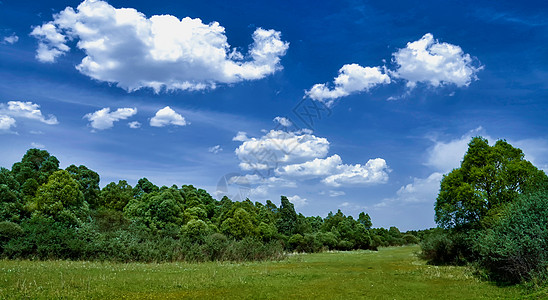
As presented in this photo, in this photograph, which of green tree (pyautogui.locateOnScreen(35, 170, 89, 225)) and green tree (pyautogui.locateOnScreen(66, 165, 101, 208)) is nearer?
green tree (pyautogui.locateOnScreen(35, 170, 89, 225))

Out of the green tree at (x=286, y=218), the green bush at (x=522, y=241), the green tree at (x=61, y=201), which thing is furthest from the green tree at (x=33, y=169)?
the green bush at (x=522, y=241)

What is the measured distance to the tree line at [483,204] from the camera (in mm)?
24531

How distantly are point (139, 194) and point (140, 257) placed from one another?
129 feet

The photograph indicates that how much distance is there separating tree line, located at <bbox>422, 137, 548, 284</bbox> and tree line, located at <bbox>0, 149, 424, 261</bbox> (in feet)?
70.1

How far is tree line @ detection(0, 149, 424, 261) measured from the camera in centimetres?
3416

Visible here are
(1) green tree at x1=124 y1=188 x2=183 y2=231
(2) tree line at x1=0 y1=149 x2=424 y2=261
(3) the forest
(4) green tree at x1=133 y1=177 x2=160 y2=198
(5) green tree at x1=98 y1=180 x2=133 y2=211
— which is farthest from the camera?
(4) green tree at x1=133 y1=177 x2=160 y2=198

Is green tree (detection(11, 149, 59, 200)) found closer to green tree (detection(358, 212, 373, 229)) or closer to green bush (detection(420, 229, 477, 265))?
green bush (detection(420, 229, 477, 265))

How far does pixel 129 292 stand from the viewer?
19.0 m

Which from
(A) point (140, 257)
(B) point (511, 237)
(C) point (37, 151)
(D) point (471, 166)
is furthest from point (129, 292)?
(C) point (37, 151)

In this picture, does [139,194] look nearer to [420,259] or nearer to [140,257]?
[140,257]

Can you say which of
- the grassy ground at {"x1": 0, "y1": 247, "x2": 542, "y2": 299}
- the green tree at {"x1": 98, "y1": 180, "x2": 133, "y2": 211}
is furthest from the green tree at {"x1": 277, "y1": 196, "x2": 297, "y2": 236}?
the grassy ground at {"x1": 0, "y1": 247, "x2": 542, "y2": 299}

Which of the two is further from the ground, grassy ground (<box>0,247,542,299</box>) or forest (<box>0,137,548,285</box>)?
forest (<box>0,137,548,285</box>)

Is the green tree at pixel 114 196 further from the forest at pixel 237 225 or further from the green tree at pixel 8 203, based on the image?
the green tree at pixel 8 203

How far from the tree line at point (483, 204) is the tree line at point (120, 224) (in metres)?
21.4
